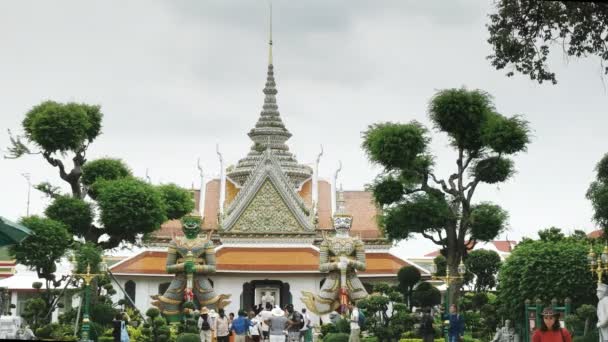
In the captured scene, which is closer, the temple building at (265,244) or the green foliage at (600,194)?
the green foliage at (600,194)

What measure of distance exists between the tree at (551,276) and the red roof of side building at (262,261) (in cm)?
1104

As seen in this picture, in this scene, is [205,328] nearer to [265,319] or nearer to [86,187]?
[265,319]

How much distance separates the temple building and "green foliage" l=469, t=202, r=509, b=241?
587 centimetres

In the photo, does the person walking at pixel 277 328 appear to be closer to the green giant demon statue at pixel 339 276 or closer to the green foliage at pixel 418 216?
the green giant demon statue at pixel 339 276

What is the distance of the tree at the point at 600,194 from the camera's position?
20172 mm

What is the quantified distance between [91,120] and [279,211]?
28.7ft

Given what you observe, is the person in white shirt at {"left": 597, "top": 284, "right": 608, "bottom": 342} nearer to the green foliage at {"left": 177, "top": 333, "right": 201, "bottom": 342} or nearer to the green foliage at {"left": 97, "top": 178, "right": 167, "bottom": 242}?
the green foliage at {"left": 177, "top": 333, "right": 201, "bottom": 342}

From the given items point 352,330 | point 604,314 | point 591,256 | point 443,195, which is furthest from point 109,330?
point 604,314

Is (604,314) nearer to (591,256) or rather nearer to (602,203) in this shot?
(591,256)

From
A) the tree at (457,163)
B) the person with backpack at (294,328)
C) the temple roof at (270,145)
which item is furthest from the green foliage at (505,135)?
the temple roof at (270,145)

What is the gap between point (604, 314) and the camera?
1220cm

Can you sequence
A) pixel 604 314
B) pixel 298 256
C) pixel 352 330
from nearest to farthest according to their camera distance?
pixel 604 314 < pixel 352 330 < pixel 298 256

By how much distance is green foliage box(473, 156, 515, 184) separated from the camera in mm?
22047

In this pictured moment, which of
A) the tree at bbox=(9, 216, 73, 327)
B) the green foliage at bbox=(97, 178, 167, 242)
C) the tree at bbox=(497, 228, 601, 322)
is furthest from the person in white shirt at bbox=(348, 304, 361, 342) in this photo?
the green foliage at bbox=(97, 178, 167, 242)
